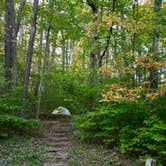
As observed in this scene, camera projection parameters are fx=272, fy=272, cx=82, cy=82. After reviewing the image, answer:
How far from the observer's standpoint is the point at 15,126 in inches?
354

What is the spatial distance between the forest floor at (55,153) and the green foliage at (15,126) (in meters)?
0.41

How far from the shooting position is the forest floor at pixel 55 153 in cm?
643

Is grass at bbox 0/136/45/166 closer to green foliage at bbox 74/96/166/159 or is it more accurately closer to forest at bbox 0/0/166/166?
forest at bbox 0/0/166/166

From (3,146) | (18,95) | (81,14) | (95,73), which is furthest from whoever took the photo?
(81,14)

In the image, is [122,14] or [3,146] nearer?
[3,146]

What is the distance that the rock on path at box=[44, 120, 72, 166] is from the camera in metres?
6.71

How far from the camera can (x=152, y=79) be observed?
727 centimetres

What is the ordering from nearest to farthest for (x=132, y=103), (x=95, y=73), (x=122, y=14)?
(x=132, y=103)
(x=95, y=73)
(x=122, y=14)

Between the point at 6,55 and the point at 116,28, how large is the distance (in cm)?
476

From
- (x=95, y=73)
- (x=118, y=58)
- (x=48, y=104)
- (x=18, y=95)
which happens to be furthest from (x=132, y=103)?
(x=48, y=104)

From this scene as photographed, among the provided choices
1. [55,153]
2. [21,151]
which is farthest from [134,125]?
[21,151]

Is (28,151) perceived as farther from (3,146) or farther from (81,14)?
(81,14)

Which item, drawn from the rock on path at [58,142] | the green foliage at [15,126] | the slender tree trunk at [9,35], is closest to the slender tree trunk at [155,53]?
the rock on path at [58,142]

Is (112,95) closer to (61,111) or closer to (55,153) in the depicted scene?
(55,153)
